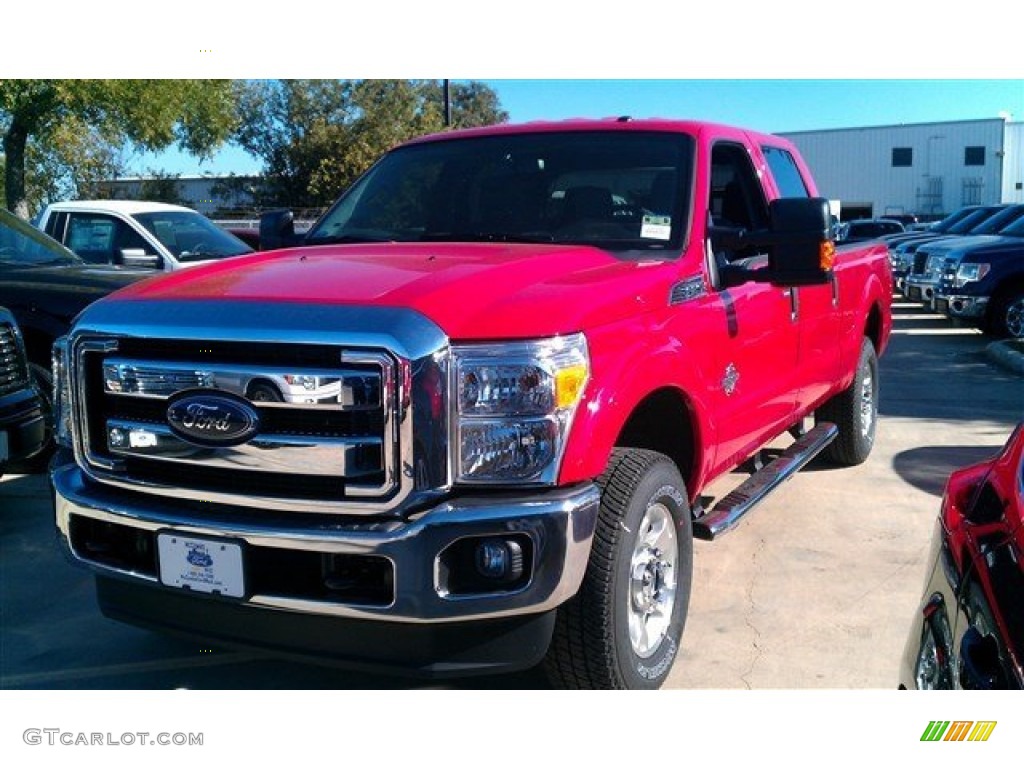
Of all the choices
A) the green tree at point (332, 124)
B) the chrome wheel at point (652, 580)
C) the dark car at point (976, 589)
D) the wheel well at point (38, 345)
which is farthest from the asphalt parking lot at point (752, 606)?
the green tree at point (332, 124)

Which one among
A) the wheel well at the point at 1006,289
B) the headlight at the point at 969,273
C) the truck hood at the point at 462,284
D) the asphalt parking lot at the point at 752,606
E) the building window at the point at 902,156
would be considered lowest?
the asphalt parking lot at the point at 752,606

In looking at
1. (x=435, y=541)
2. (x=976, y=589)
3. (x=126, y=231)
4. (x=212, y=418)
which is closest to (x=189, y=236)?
(x=126, y=231)

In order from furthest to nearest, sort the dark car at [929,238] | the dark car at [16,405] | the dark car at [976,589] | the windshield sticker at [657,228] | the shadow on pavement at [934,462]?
the dark car at [929,238]
the shadow on pavement at [934,462]
the dark car at [16,405]
the windshield sticker at [657,228]
the dark car at [976,589]

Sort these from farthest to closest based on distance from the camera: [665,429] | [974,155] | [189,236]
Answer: [974,155]
[189,236]
[665,429]

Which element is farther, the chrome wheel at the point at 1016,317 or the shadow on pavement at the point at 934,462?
the chrome wheel at the point at 1016,317

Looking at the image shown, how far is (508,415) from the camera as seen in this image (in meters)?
2.91

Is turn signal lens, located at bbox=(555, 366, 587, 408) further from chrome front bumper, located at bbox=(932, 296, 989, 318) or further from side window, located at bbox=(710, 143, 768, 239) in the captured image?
chrome front bumper, located at bbox=(932, 296, 989, 318)

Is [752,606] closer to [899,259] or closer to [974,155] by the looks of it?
[974,155]

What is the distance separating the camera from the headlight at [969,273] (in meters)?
12.7

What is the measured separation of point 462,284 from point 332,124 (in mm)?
15882

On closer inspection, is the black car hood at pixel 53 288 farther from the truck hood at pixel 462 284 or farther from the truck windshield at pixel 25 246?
the truck hood at pixel 462 284

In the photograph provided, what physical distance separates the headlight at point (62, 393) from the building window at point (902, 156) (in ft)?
33.7

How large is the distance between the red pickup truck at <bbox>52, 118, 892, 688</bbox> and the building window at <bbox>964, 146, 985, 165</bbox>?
389 inches
